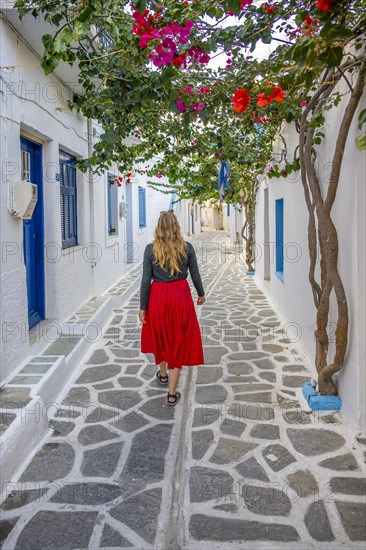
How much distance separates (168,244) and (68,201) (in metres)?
3.36

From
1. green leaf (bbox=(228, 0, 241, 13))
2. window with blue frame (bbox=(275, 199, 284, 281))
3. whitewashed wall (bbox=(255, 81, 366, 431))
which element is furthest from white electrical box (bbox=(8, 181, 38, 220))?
window with blue frame (bbox=(275, 199, 284, 281))

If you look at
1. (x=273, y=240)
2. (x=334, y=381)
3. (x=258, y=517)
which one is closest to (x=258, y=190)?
(x=273, y=240)

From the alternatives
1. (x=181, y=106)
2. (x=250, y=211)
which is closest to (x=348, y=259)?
(x=181, y=106)

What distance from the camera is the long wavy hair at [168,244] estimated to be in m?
4.17

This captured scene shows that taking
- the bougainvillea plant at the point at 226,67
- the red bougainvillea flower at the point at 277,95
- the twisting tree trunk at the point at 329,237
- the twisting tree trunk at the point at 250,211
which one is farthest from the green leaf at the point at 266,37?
the twisting tree trunk at the point at 250,211

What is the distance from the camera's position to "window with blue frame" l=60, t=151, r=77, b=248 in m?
6.69

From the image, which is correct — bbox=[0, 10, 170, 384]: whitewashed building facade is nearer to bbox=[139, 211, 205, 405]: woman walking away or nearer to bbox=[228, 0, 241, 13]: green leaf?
bbox=[139, 211, 205, 405]: woman walking away

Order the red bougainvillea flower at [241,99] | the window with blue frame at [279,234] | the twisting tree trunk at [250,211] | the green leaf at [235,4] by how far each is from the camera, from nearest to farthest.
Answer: the green leaf at [235,4] → the red bougainvillea flower at [241,99] → the window with blue frame at [279,234] → the twisting tree trunk at [250,211]

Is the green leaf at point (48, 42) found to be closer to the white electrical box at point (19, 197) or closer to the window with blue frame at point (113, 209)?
the white electrical box at point (19, 197)

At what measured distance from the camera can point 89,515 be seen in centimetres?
271

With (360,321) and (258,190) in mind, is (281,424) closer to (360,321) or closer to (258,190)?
(360,321)

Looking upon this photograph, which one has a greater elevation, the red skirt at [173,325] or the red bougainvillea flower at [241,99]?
the red bougainvillea flower at [241,99]

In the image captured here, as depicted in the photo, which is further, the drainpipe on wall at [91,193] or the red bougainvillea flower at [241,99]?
the drainpipe on wall at [91,193]

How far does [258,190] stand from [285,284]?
4.59 metres
